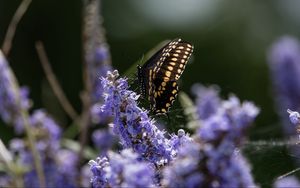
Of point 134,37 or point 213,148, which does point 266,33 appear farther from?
point 213,148

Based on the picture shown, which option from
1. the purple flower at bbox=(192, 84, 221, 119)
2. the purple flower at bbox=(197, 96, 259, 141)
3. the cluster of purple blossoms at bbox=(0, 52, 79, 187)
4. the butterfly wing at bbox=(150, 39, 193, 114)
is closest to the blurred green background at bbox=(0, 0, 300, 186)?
the purple flower at bbox=(192, 84, 221, 119)

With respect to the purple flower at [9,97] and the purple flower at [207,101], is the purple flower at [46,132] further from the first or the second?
the purple flower at [207,101]

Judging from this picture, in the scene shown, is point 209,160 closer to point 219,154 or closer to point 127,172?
point 219,154

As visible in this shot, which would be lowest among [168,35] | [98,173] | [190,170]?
[190,170]

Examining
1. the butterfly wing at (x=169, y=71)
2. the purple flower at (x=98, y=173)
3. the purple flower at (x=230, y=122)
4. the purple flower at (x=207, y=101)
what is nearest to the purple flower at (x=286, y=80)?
the purple flower at (x=207, y=101)

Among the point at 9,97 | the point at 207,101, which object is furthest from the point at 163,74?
the point at 9,97

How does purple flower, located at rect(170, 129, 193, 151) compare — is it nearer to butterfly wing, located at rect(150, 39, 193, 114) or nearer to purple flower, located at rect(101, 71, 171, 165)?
purple flower, located at rect(101, 71, 171, 165)
